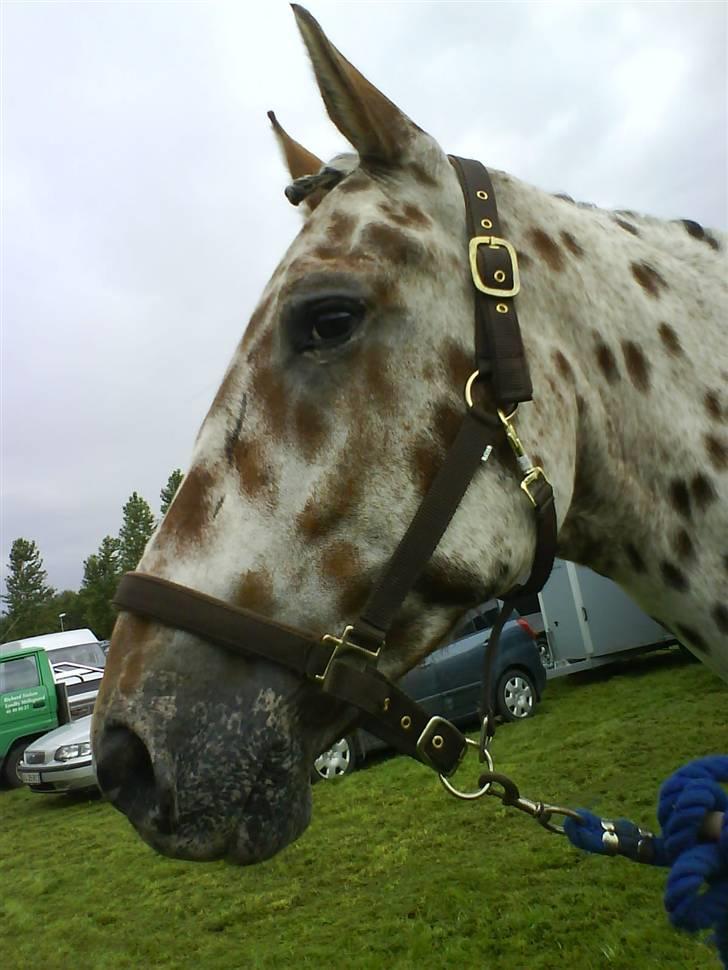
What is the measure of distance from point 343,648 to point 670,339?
1202 mm

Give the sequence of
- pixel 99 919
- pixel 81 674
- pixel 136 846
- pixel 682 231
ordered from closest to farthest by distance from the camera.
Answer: pixel 682 231, pixel 99 919, pixel 136 846, pixel 81 674

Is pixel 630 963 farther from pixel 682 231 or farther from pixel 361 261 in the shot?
pixel 361 261

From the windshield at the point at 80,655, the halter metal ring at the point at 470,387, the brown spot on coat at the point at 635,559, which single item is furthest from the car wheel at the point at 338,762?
the windshield at the point at 80,655

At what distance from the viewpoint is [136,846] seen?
710 centimetres

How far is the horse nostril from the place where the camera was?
4.76 feet

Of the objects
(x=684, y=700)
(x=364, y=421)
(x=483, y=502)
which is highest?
(x=364, y=421)

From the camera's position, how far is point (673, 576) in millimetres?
1851

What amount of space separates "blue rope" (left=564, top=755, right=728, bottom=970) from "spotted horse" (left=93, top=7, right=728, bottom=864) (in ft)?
1.27

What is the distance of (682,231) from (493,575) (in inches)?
52.4

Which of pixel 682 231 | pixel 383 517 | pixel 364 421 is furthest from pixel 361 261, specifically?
pixel 682 231

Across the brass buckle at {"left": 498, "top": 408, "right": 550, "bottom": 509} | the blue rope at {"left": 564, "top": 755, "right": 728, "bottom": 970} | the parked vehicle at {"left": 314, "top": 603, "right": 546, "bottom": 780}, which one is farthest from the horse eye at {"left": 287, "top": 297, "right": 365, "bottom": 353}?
the parked vehicle at {"left": 314, "top": 603, "right": 546, "bottom": 780}

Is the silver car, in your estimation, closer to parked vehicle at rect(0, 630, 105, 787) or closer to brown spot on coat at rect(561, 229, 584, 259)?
parked vehicle at rect(0, 630, 105, 787)

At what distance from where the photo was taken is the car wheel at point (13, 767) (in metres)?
12.3

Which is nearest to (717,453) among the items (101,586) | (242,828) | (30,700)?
(242,828)
